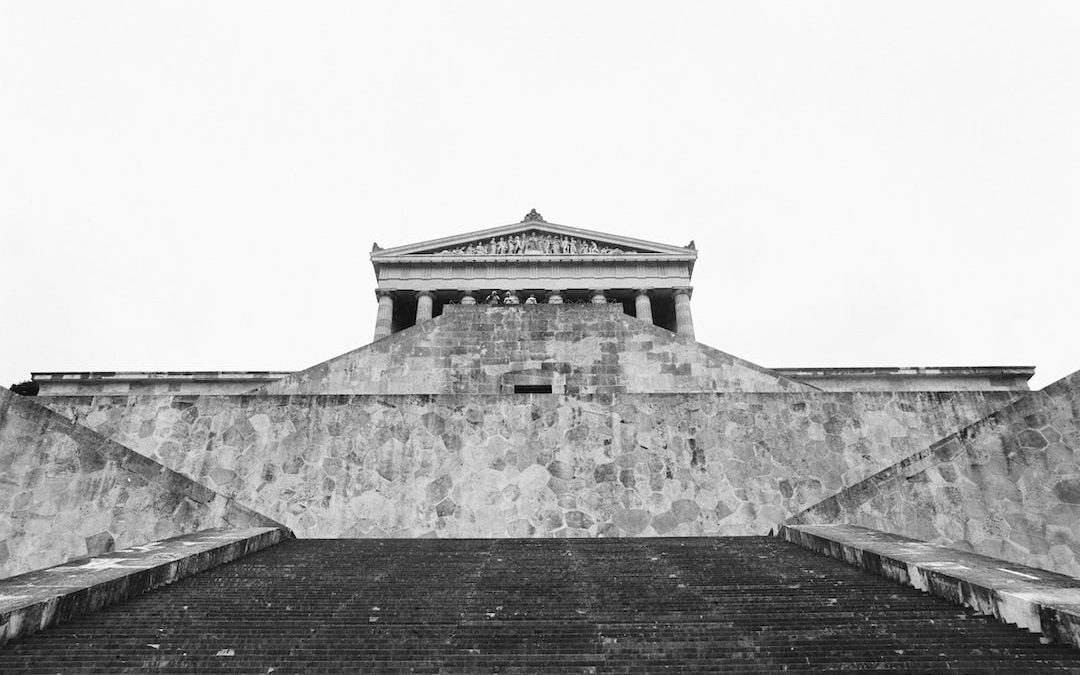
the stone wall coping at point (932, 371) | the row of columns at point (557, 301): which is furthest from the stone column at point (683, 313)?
the stone wall coping at point (932, 371)

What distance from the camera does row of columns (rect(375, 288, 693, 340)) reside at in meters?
35.4

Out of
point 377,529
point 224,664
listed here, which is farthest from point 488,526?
point 224,664

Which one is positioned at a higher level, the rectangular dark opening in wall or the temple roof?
the temple roof

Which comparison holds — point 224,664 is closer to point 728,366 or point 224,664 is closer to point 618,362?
point 618,362

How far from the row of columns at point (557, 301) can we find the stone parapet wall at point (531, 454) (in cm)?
2613

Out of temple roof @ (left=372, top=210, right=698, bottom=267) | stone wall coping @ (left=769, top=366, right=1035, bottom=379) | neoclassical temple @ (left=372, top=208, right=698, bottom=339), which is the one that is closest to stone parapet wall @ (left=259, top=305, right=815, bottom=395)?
stone wall coping @ (left=769, top=366, right=1035, bottom=379)

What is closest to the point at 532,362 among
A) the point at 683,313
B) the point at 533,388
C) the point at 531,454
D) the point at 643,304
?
the point at 533,388

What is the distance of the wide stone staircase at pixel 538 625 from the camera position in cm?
335

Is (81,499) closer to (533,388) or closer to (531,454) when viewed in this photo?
(531,454)

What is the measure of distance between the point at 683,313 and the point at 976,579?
1280 inches

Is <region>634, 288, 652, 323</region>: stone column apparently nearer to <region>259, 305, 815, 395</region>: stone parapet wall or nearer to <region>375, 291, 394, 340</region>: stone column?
<region>375, 291, 394, 340</region>: stone column

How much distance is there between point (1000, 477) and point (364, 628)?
6993 millimetres

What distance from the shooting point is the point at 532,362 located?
11734mm

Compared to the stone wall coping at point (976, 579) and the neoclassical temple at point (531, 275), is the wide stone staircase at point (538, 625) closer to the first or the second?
the stone wall coping at point (976, 579)
